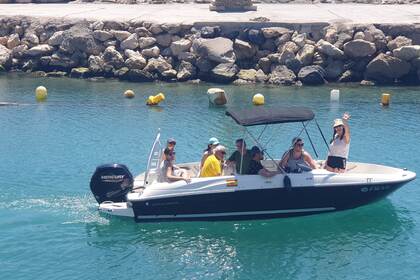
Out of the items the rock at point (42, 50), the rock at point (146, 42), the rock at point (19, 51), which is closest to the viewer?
the rock at point (146, 42)

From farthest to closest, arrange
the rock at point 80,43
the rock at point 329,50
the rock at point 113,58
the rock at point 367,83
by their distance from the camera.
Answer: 1. the rock at point 80,43
2. the rock at point 113,58
3. the rock at point 329,50
4. the rock at point 367,83

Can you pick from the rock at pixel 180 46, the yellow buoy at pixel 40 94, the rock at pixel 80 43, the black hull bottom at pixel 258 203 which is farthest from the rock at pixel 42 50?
the black hull bottom at pixel 258 203

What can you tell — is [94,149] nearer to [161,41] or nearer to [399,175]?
[399,175]

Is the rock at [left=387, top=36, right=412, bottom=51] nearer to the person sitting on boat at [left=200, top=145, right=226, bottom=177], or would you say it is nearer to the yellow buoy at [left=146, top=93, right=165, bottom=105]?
the yellow buoy at [left=146, top=93, right=165, bottom=105]

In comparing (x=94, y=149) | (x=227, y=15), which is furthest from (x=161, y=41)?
(x=94, y=149)

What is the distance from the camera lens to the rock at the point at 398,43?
126 feet

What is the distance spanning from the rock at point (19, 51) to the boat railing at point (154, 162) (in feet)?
79.9

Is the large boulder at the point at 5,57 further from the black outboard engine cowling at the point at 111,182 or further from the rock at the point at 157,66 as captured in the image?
the black outboard engine cowling at the point at 111,182

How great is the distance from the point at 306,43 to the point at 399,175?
2048cm

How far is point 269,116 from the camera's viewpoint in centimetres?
1933

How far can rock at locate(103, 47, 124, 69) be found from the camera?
132 feet

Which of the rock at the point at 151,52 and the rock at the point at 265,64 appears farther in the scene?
A: the rock at the point at 151,52

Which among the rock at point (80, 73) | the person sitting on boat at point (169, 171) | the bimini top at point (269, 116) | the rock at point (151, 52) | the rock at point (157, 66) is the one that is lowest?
the rock at point (80, 73)

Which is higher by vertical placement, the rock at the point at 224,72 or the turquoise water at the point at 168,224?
the rock at the point at 224,72
